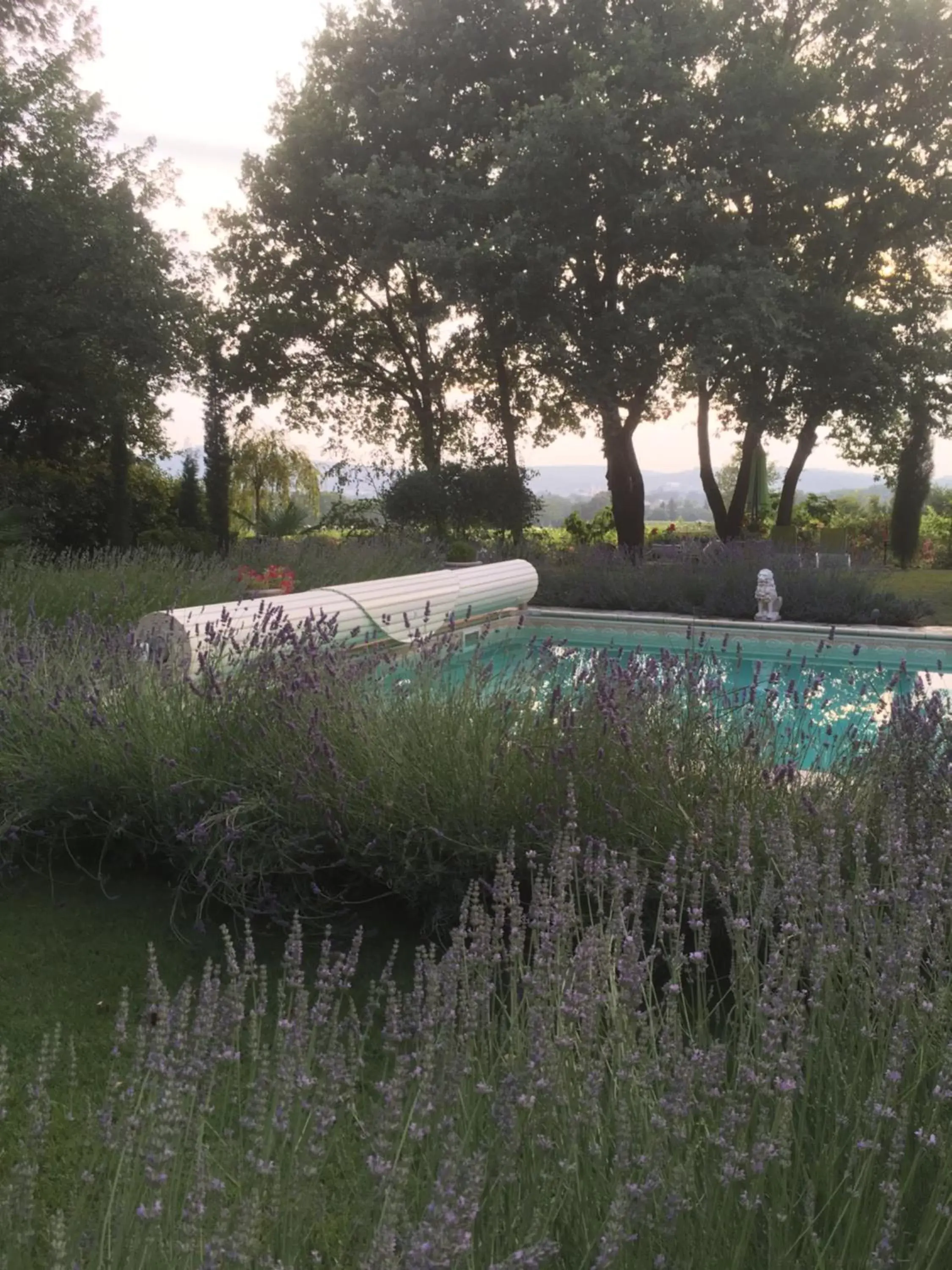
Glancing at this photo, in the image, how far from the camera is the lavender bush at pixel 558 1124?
4.12ft

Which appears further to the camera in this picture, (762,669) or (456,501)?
(456,501)

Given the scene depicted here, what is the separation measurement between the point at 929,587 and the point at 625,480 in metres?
5.66

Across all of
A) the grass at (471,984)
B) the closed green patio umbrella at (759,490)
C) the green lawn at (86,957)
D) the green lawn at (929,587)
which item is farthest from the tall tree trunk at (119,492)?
the green lawn at (86,957)

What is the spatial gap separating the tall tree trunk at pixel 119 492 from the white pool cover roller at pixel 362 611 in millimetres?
8676

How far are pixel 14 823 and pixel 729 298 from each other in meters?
13.4

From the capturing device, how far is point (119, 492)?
17641 millimetres

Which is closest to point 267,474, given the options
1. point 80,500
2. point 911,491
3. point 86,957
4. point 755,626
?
point 80,500

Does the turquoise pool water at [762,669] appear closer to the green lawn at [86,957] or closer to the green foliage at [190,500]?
the green lawn at [86,957]

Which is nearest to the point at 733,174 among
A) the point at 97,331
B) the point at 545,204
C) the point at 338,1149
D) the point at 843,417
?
the point at 545,204

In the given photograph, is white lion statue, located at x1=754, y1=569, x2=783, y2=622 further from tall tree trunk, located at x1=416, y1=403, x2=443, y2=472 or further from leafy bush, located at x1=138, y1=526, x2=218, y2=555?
tall tree trunk, located at x1=416, y1=403, x2=443, y2=472

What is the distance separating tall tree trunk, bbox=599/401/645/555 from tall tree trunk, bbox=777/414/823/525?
313 centimetres

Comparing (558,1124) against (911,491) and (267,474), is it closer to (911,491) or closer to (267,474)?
(911,491)

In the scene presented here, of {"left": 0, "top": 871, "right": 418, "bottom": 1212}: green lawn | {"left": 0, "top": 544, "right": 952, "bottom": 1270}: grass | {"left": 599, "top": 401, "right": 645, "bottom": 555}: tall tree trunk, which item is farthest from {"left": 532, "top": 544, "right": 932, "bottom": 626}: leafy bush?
{"left": 0, "top": 871, "right": 418, "bottom": 1212}: green lawn

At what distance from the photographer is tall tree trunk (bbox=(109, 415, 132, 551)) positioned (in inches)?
691
